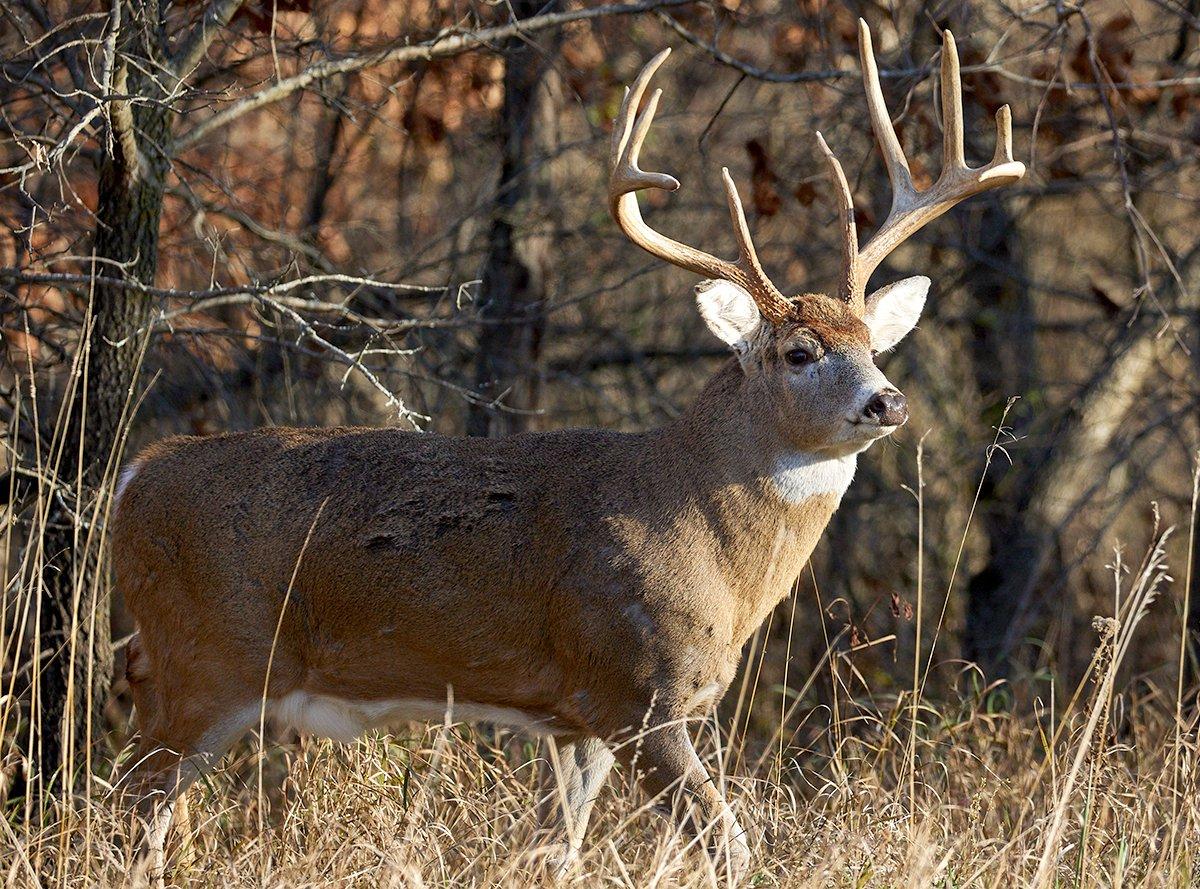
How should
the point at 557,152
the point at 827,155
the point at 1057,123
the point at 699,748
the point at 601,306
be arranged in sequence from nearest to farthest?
1. the point at 827,155
2. the point at 699,748
3. the point at 557,152
4. the point at 1057,123
5. the point at 601,306

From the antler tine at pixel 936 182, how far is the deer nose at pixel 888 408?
556 millimetres

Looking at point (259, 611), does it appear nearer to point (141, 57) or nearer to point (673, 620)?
point (673, 620)

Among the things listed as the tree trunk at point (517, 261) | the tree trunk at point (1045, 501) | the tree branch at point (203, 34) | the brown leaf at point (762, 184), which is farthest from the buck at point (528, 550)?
the tree trunk at point (1045, 501)

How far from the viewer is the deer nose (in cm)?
414

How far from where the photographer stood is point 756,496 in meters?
4.44

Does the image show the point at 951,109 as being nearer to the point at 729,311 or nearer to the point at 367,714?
the point at 729,311

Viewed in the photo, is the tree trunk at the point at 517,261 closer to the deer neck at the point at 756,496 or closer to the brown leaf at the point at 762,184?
the brown leaf at the point at 762,184

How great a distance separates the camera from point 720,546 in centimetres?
438

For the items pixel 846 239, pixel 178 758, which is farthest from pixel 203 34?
pixel 178 758

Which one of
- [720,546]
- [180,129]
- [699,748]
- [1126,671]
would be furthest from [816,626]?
[720,546]

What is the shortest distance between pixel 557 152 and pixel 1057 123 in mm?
2620

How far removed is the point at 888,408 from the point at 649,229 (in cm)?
92

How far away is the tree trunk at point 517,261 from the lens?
738cm

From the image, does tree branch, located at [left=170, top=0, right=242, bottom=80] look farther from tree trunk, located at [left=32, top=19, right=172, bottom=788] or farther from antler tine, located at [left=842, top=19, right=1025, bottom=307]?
antler tine, located at [left=842, top=19, right=1025, bottom=307]
